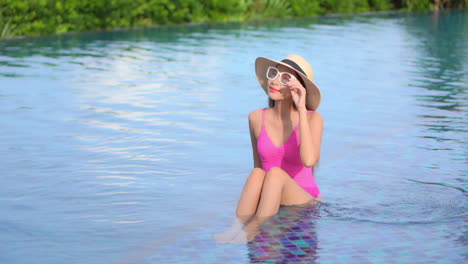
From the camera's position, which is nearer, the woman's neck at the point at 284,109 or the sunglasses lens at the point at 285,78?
the sunglasses lens at the point at 285,78

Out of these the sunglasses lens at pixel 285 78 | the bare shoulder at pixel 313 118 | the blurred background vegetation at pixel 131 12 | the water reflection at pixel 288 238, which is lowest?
the blurred background vegetation at pixel 131 12

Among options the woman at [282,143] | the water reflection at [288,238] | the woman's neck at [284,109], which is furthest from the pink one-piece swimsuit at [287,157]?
the water reflection at [288,238]

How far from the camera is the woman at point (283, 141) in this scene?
650 cm

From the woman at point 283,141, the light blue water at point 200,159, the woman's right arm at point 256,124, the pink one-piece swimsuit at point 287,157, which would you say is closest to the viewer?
the light blue water at point 200,159

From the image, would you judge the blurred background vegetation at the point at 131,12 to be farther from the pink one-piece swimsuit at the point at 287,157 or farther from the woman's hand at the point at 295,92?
the woman's hand at the point at 295,92

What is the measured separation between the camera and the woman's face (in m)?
6.59

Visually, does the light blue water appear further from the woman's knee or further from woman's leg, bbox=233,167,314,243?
the woman's knee

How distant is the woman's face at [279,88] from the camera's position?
659cm

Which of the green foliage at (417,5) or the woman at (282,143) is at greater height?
the woman at (282,143)

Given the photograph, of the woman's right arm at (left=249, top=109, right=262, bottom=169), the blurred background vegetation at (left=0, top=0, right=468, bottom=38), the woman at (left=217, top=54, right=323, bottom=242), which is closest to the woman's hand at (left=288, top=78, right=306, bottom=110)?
the woman at (left=217, top=54, right=323, bottom=242)

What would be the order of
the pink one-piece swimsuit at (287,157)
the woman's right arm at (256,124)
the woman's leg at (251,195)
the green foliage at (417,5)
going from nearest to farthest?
the woman's leg at (251,195), the pink one-piece swimsuit at (287,157), the woman's right arm at (256,124), the green foliage at (417,5)

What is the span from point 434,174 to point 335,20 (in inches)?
1100

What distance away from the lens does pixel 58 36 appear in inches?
1028

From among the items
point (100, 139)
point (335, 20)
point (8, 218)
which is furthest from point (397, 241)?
point (335, 20)
